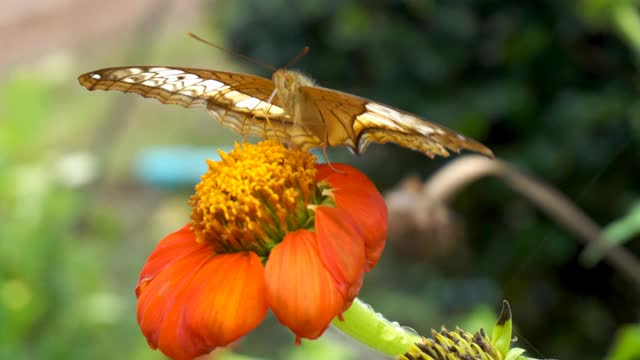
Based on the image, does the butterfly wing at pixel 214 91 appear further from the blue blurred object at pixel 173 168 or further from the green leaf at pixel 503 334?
the blue blurred object at pixel 173 168

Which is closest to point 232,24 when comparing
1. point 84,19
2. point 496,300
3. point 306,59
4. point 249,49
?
point 249,49

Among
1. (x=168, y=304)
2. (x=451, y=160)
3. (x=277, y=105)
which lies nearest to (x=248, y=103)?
(x=277, y=105)

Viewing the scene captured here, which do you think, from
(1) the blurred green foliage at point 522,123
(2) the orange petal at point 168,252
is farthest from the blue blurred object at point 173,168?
(2) the orange petal at point 168,252

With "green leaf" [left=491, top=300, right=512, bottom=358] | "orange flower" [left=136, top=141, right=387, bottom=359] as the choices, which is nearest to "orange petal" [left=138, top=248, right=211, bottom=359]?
"orange flower" [left=136, top=141, right=387, bottom=359]

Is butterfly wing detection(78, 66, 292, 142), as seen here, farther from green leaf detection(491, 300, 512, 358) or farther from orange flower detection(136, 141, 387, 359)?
green leaf detection(491, 300, 512, 358)

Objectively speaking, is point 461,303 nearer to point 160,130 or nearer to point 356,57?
point 356,57

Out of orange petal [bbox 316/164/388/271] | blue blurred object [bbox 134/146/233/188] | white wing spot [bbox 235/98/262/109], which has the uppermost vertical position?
white wing spot [bbox 235/98/262/109]
